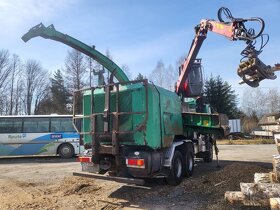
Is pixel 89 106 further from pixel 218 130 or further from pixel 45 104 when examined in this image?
pixel 45 104

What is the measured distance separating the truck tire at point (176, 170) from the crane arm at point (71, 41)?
4579 mm

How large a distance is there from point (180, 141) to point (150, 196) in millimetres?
2765

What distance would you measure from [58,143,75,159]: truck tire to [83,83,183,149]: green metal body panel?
11.2 meters

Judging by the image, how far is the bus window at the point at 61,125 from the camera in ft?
70.6

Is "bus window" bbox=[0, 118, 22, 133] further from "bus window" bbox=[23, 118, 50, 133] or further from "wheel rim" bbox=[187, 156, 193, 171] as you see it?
"wheel rim" bbox=[187, 156, 193, 171]

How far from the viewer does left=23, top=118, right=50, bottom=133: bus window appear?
835 inches

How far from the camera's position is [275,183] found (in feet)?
24.2

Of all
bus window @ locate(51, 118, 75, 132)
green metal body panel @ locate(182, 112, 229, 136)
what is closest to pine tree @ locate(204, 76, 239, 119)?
A: bus window @ locate(51, 118, 75, 132)

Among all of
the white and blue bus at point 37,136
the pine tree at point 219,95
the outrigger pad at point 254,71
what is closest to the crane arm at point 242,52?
the outrigger pad at point 254,71

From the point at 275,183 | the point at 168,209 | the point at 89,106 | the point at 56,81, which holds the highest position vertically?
the point at 56,81


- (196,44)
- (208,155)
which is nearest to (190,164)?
(208,155)

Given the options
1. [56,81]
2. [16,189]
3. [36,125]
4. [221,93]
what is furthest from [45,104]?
[16,189]

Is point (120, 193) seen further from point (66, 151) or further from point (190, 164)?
point (66, 151)

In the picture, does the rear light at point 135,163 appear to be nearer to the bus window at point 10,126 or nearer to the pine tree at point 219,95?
the bus window at point 10,126
